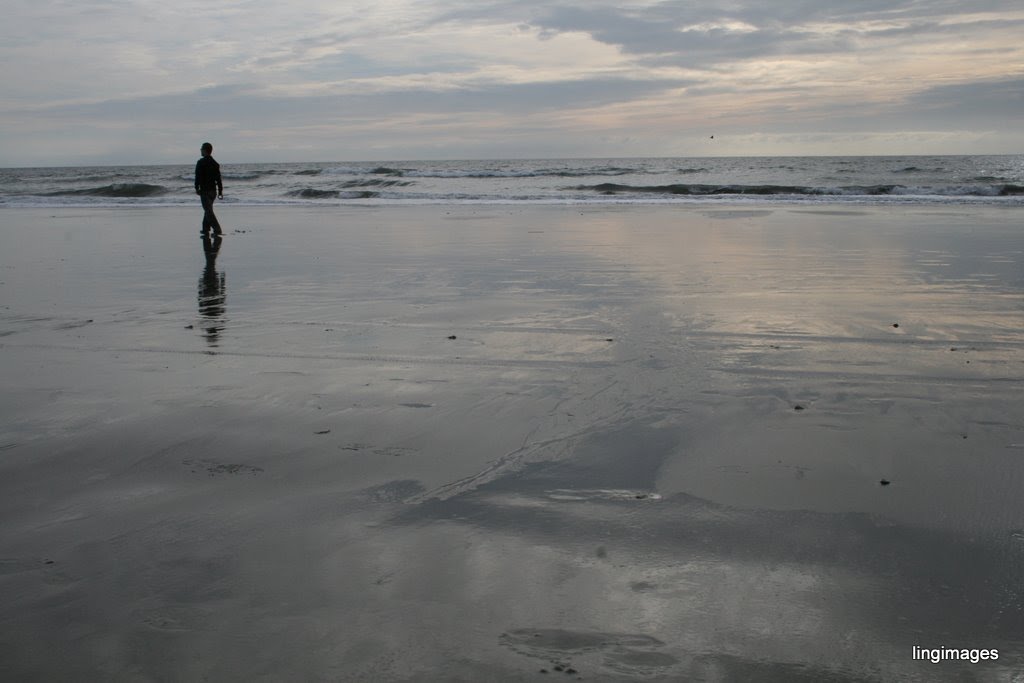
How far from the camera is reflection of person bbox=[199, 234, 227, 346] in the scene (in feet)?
20.4

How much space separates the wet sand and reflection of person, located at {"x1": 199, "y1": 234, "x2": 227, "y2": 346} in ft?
0.19

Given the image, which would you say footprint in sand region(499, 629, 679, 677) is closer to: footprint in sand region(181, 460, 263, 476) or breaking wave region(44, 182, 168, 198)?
footprint in sand region(181, 460, 263, 476)

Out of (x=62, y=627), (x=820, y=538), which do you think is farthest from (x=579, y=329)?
(x=62, y=627)

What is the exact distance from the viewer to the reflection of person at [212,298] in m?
6.21

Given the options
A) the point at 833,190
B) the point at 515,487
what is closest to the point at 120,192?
the point at 833,190

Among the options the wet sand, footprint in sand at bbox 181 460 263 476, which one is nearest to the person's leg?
the wet sand

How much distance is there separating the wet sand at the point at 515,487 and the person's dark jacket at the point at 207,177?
7066 millimetres

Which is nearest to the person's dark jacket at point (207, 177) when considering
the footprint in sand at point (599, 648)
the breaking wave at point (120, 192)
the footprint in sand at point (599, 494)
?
the footprint in sand at point (599, 494)

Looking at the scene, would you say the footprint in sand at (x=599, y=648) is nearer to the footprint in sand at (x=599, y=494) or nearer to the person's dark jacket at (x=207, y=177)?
the footprint in sand at (x=599, y=494)

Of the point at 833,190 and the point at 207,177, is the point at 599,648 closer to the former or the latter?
the point at 207,177

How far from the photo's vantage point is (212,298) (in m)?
7.69

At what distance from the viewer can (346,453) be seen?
3547 millimetres

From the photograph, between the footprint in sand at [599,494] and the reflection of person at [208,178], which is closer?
the footprint in sand at [599,494]

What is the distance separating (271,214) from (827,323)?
16691 millimetres
